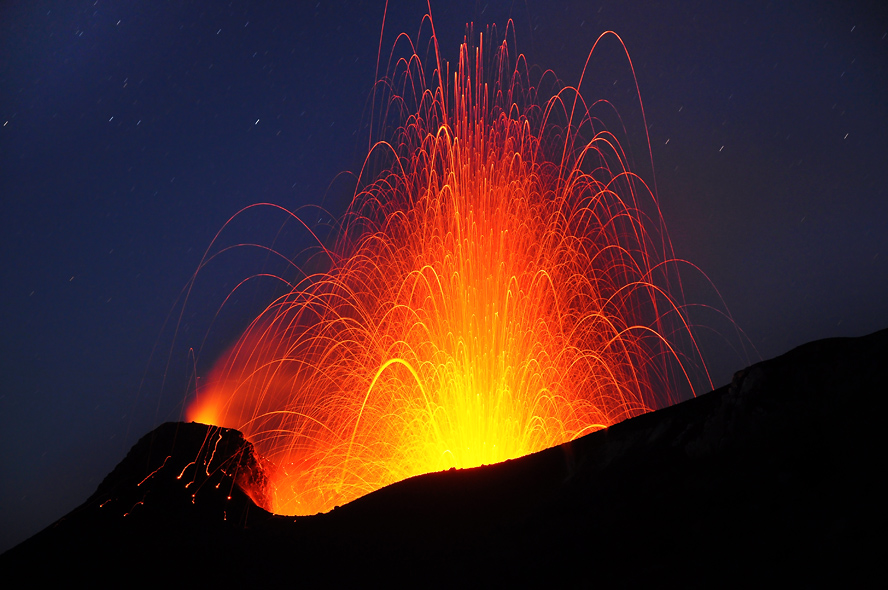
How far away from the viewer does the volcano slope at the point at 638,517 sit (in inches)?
273

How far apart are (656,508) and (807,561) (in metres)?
2.06

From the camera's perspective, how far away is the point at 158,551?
1230 cm

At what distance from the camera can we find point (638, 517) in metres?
8.16

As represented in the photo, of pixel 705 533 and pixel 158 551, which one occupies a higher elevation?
pixel 158 551

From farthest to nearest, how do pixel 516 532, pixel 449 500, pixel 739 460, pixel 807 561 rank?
1. pixel 449 500
2. pixel 516 532
3. pixel 739 460
4. pixel 807 561

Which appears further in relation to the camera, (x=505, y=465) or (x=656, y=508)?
(x=505, y=465)

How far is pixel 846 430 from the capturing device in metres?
7.59

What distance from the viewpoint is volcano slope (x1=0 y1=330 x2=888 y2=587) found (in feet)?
22.7

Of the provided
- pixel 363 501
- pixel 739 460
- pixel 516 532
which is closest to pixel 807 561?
pixel 739 460

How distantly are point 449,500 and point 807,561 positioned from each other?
610 centimetres

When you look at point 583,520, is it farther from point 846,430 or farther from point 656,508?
point 846,430

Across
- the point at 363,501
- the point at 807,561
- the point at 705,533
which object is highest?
the point at 363,501

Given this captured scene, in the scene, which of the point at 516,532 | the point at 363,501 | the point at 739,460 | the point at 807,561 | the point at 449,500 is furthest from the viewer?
the point at 363,501

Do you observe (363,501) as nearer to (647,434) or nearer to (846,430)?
(647,434)
